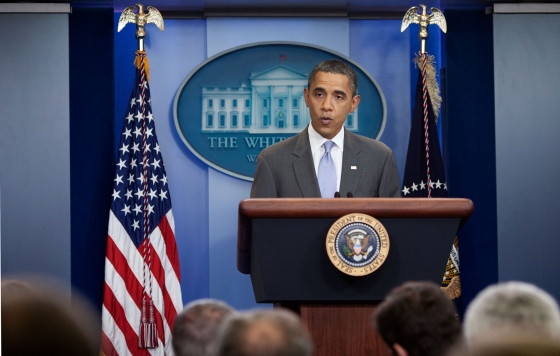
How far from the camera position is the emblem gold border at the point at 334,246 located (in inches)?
109

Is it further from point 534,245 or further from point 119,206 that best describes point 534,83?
point 119,206

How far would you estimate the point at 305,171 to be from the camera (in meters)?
3.63

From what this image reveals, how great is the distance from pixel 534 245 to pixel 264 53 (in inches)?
87.6

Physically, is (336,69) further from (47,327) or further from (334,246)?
(47,327)

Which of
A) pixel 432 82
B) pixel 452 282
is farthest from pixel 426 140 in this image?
pixel 452 282

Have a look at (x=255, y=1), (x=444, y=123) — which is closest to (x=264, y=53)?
(x=255, y=1)

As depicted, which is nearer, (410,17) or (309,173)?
(309,173)

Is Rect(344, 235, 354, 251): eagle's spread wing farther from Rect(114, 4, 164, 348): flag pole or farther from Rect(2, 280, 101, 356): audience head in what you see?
Rect(114, 4, 164, 348): flag pole

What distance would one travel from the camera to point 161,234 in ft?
18.6

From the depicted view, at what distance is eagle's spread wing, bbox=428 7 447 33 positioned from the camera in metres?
5.64

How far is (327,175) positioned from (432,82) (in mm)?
2246

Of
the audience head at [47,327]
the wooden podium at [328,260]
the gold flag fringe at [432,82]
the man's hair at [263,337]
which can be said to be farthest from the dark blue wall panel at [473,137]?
the audience head at [47,327]

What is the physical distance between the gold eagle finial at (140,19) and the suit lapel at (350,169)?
7.36 feet

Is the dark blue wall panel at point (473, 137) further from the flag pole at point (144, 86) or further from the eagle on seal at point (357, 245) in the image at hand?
the eagle on seal at point (357, 245)
